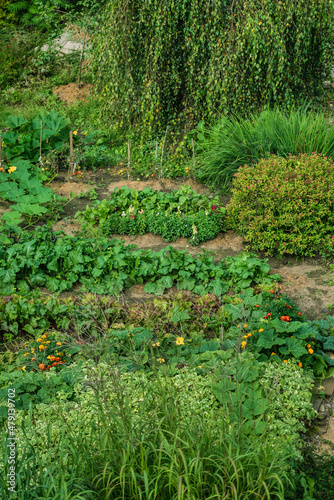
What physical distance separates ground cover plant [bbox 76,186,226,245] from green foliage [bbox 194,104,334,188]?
1.77 feet

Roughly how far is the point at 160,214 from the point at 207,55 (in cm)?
259

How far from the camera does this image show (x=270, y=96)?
23.6 ft

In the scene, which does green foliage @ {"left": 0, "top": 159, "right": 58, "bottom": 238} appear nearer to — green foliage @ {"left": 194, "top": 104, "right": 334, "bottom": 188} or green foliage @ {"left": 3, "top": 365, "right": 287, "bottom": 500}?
green foliage @ {"left": 194, "top": 104, "right": 334, "bottom": 188}

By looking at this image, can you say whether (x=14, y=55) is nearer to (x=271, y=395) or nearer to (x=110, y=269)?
(x=110, y=269)

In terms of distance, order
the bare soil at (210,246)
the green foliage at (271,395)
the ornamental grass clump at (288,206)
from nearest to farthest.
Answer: the green foliage at (271,395)
the bare soil at (210,246)
the ornamental grass clump at (288,206)

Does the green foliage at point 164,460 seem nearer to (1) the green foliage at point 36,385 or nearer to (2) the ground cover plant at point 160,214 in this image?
(1) the green foliage at point 36,385

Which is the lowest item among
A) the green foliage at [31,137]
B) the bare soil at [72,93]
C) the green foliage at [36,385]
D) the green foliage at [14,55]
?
the green foliage at [36,385]

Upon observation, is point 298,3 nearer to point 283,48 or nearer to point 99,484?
point 283,48

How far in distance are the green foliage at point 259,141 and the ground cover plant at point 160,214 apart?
54cm

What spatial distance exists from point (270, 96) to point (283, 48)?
0.71m

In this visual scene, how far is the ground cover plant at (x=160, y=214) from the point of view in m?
6.10

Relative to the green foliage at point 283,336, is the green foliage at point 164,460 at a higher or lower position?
higher

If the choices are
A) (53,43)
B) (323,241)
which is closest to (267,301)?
(323,241)

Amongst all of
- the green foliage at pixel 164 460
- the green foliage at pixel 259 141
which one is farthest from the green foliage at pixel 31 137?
the green foliage at pixel 164 460
